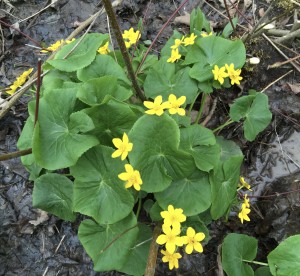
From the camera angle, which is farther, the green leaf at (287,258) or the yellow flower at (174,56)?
the yellow flower at (174,56)

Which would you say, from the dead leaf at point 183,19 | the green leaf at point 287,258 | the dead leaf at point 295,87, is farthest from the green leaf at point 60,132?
the dead leaf at point 295,87

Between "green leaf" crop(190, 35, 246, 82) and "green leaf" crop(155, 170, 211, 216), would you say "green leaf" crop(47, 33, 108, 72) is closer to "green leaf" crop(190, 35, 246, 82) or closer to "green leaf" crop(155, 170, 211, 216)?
"green leaf" crop(190, 35, 246, 82)

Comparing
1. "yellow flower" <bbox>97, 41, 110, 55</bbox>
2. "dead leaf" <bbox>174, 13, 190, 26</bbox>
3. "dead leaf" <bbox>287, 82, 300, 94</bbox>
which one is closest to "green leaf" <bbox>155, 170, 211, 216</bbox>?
"yellow flower" <bbox>97, 41, 110, 55</bbox>

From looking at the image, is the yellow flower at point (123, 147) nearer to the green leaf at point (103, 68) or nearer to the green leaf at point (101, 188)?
the green leaf at point (101, 188)

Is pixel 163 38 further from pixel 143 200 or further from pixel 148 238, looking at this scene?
pixel 148 238

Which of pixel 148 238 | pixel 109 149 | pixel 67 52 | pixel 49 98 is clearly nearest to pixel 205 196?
pixel 148 238

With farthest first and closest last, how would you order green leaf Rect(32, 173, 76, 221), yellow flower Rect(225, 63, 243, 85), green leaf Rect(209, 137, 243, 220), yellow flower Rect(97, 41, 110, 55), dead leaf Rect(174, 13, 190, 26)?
dead leaf Rect(174, 13, 190, 26) < yellow flower Rect(97, 41, 110, 55) < yellow flower Rect(225, 63, 243, 85) < green leaf Rect(32, 173, 76, 221) < green leaf Rect(209, 137, 243, 220)

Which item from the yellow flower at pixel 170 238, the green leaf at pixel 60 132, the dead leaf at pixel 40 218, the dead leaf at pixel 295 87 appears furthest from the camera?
the dead leaf at pixel 295 87
